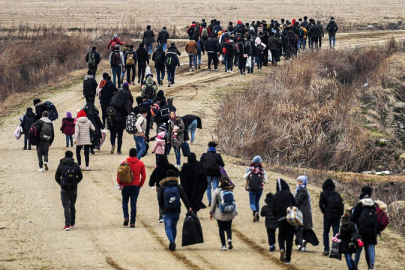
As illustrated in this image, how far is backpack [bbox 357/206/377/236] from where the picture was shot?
1216 cm

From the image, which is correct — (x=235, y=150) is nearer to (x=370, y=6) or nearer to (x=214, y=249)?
(x=214, y=249)

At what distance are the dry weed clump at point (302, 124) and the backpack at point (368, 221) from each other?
1144 cm

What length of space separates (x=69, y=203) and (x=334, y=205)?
→ 5568mm

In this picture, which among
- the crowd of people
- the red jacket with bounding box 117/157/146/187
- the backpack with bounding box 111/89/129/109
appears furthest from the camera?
the backpack with bounding box 111/89/129/109

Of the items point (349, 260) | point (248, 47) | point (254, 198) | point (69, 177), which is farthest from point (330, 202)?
point (248, 47)

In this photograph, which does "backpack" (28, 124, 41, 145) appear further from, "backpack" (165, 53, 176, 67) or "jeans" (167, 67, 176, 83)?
"jeans" (167, 67, 176, 83)

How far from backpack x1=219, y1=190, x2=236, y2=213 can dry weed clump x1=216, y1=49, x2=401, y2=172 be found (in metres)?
10.6

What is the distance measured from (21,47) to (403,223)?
27.6 metres

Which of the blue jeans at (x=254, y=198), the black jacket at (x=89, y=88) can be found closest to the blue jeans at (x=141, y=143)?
the black jacket at (x=89, y=88)

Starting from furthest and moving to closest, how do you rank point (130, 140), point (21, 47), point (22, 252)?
1. point (21, 47)
2. point (130, 140)
3. point (22, 252)

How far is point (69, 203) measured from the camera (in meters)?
14.6

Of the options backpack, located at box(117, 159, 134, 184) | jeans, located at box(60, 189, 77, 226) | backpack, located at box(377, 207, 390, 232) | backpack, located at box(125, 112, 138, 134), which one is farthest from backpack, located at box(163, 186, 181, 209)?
backpack, located at box(125, 112, 138, 134)

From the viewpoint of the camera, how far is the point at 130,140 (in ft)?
76.4

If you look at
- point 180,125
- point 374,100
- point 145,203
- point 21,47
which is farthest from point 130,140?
point 21,47
